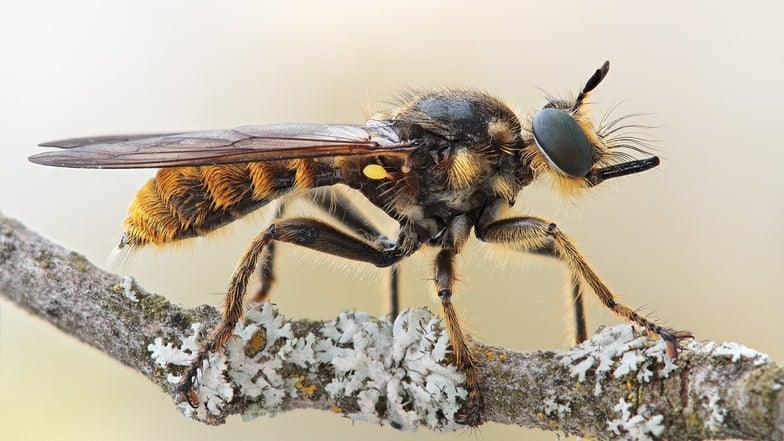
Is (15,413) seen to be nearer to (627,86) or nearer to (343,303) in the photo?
(343,303)

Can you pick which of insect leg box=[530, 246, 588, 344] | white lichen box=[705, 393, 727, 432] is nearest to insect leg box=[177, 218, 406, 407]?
insect leg box=[530, 246, 588, 344]

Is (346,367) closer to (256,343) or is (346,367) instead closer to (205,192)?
(256,343)

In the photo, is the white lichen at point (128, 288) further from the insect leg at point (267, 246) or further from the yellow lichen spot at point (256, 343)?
the yellow lichen spot at point (256, 343)

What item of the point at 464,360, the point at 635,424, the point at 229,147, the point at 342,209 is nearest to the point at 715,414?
the point at 635,424

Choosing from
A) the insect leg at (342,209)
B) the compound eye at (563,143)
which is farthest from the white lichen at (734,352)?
the insect leg at (342,209)

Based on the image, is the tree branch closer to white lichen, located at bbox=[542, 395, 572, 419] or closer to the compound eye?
white lichen, located at bbox=[542, 395, 572, 419]

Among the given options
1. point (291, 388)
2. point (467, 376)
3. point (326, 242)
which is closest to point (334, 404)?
point (291, 388)
